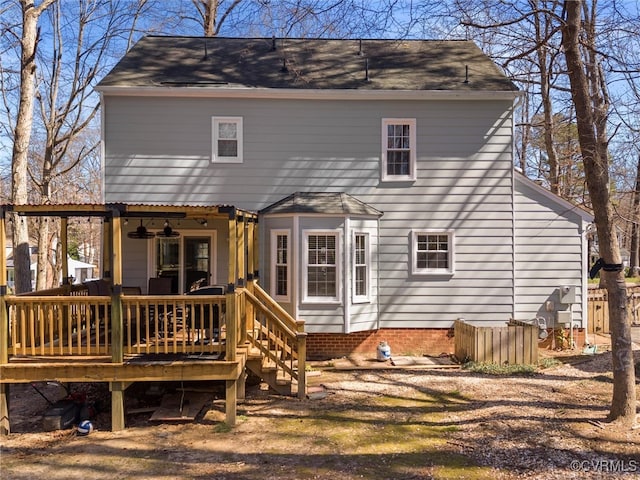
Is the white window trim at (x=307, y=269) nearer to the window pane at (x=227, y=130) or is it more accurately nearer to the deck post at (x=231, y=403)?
the window pane at (x=227, y=130)

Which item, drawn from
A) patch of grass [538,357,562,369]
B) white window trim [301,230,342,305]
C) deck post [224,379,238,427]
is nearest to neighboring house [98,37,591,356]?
white window trim [301,230,342,305]

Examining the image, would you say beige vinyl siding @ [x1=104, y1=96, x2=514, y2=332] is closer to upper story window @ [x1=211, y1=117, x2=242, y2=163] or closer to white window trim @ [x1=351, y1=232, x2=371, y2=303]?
upper story window @ [x1=211, y1=117, x2=242, y2=163]

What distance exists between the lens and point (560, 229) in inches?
440

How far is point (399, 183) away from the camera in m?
11.1

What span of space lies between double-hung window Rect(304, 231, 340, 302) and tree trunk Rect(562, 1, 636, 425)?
16.8ft

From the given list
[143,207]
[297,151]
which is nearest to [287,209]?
[297,151]

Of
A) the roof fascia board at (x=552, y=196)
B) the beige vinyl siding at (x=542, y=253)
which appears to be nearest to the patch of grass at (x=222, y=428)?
the beige vinyl siding at (x=542, y=253)

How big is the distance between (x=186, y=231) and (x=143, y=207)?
4.24 metres

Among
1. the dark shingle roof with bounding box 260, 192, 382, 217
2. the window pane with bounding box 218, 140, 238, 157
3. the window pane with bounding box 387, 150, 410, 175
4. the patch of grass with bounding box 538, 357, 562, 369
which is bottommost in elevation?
the patch of grass with bounding box 538, 357, 562, 369

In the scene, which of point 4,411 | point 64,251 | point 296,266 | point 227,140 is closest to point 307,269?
point 296,266

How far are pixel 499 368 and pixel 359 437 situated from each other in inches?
170

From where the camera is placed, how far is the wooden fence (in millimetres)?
9711

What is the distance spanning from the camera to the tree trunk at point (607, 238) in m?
6.42

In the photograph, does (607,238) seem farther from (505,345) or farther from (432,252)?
(432,252)
